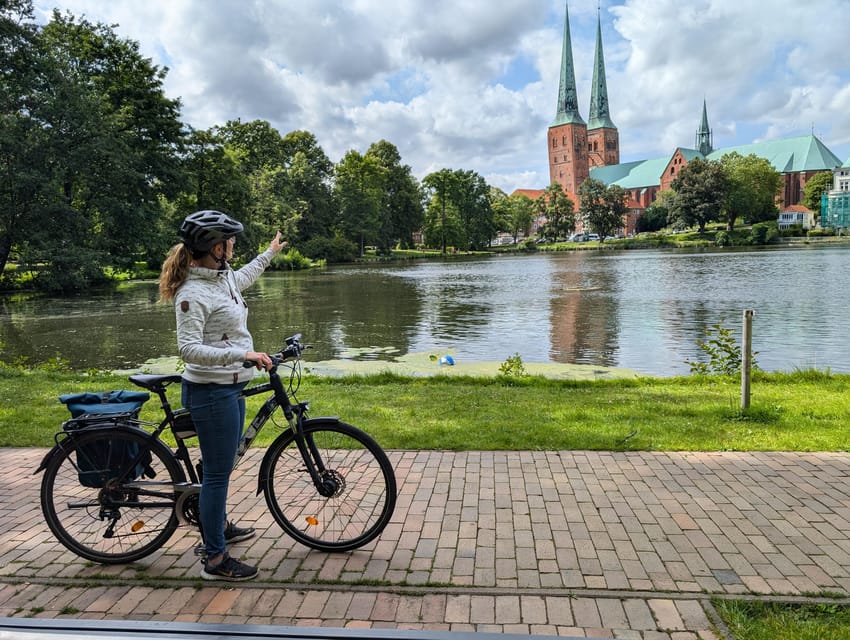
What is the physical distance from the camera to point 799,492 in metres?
4.00

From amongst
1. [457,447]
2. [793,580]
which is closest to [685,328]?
[457,447]

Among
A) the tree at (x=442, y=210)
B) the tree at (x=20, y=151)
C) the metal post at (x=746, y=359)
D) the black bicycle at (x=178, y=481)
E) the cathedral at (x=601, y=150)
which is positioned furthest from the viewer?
the cathedral at (x=601, y=150)

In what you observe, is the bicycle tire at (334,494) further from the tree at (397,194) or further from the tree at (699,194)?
the tree at (699,194)

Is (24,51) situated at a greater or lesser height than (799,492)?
greater

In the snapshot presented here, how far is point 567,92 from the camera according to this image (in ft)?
449

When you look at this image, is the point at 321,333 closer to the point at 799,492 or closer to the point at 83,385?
the point at 83,385

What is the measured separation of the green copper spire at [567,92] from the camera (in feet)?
437

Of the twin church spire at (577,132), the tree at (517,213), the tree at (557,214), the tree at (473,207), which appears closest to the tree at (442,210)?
the tree at (473,207)

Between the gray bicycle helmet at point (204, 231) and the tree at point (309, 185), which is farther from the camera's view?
the tree at point (309, 185)

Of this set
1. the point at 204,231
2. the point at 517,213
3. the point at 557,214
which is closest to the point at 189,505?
the point at 204,231

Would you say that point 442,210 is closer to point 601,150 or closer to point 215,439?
point 601,150

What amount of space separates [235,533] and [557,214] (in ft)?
353

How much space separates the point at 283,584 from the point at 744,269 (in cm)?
3931

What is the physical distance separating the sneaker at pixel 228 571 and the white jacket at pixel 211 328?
93 cm
